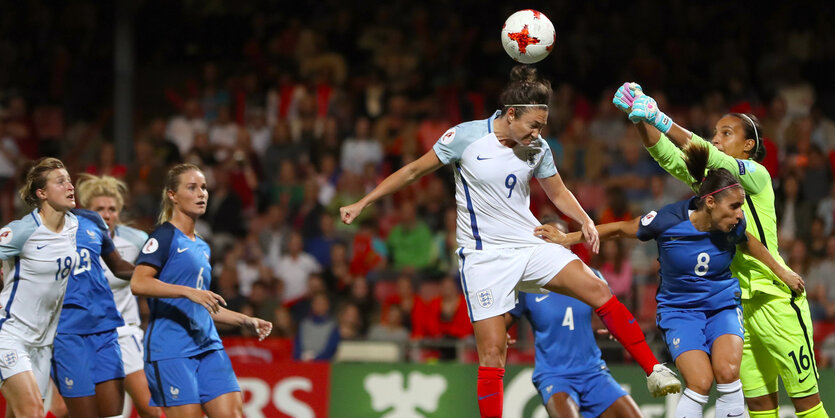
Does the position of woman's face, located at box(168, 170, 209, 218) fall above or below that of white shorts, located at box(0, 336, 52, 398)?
above

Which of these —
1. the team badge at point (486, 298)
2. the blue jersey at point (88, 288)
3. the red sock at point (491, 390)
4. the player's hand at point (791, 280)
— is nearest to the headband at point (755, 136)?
the player's hand at point (791, 280)

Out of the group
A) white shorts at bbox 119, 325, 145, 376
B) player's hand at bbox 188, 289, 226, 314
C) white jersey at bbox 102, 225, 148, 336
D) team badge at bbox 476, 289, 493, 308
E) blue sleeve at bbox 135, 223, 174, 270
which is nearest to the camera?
player's hand at bbox 188, 289, 226, 314

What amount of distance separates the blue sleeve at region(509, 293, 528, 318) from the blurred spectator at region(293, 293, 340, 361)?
3.72m

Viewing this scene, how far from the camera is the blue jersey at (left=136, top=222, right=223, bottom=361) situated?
6.59 meters

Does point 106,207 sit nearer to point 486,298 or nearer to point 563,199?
point 486,298

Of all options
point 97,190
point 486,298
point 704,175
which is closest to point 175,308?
point 97,190

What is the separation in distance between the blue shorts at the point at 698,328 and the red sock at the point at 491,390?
108 cm

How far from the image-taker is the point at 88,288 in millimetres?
7129

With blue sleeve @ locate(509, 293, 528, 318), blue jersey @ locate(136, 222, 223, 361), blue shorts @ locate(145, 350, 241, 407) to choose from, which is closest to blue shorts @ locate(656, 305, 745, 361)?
blue sleeve @ locate(509, 293, 528, 318)

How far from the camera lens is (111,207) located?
25.5ft

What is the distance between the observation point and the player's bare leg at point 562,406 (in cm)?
731

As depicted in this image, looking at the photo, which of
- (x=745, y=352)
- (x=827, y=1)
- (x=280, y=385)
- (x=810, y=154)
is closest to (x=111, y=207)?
(x=280, y=385)

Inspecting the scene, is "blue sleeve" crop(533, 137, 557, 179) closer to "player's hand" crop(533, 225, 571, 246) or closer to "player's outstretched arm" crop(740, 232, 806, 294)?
"player's hand" crop(533, 225, 571, 246)

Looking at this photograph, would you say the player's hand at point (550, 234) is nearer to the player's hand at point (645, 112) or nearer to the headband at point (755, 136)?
the player's hand at point (645, 112)
